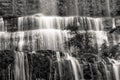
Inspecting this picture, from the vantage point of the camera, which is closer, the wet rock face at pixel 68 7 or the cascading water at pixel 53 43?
the cascading water at pixel 53 43

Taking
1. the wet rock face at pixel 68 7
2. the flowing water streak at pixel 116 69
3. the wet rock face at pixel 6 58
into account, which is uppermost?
the wet rock face at pixel 68 7

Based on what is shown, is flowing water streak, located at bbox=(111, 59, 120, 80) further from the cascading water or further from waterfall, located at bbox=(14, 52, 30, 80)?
waterfall, located at bbox=(14, 52, 30, 80)

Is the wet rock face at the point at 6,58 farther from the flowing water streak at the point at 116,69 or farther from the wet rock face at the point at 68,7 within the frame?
the wet rock face at the point at 68,7

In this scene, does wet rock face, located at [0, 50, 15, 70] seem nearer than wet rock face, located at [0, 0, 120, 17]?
Yes

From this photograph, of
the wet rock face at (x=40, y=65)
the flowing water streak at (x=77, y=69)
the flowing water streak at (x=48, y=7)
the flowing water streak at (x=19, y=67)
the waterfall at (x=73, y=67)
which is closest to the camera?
the flowing water streak at (x=19, y=67)

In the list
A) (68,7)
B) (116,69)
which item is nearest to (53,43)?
(116,69)

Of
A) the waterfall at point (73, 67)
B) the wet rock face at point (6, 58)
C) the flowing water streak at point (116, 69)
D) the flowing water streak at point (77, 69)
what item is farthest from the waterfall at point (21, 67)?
the flowing water streak at point (116, 69)

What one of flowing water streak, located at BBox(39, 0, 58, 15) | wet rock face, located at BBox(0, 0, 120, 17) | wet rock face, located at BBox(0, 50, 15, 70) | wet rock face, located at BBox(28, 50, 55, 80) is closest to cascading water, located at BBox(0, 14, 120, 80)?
wet rock face, located at BBox(28, 50, 55, 80)

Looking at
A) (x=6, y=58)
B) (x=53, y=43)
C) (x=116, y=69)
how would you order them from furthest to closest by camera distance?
(x=53, y=43) → (x=116, y=69) → (x=6, y=58)

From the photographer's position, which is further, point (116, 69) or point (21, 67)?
point (116, 69)

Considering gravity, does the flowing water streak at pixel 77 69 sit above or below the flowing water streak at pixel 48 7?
below

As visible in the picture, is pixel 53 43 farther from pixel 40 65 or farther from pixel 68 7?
pixel 68 7

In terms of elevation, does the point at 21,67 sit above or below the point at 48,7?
below

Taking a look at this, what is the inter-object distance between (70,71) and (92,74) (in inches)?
54.2
